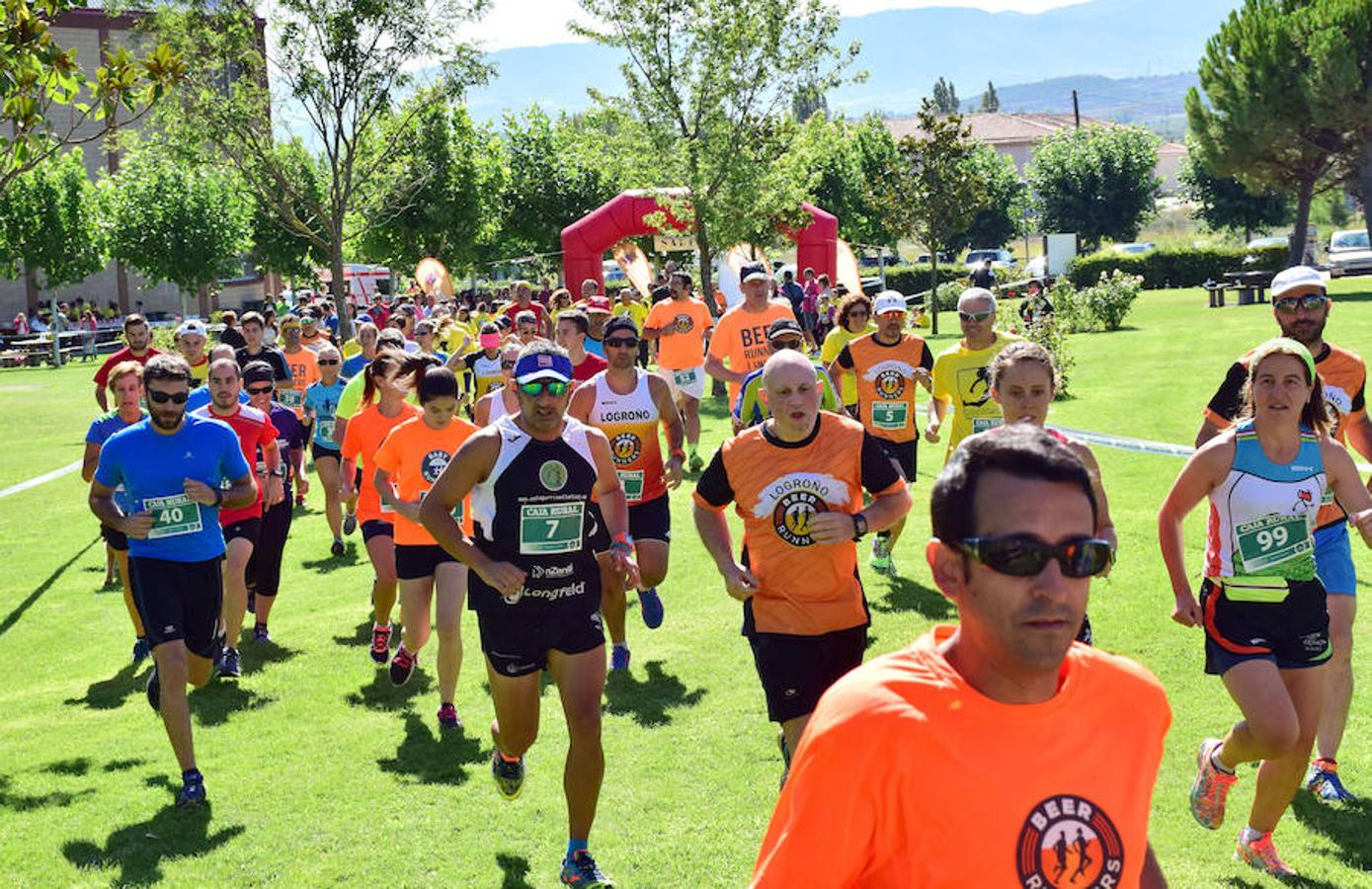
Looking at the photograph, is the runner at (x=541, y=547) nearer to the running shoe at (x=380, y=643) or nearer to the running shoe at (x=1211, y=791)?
the running shoe at (x=1211, y=791)

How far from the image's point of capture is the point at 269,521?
34.8 ft

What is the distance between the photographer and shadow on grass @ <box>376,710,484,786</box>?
780 centimetres

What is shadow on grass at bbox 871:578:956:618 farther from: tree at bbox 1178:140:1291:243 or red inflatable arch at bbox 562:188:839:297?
tree at bbox 1178:140:1291:243

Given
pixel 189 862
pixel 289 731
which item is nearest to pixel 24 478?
pixel 289 731

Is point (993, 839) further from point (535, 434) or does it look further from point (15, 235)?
point (15, 235)

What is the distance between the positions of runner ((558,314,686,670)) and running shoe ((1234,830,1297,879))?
14.9ft

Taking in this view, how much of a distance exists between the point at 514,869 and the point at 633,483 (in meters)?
3.59

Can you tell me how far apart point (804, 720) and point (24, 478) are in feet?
61.1

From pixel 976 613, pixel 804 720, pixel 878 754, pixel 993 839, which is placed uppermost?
pixel 976 613

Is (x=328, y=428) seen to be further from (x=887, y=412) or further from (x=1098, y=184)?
(x=1098, y=184)

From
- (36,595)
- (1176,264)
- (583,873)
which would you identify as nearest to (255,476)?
(583,873)

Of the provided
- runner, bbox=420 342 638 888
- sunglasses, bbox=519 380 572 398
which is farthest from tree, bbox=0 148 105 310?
sunglasses, bbox=519 380 572 398

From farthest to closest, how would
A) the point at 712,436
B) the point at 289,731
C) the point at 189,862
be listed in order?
the point at 712,436 → the point at 289,731 → the point at 189,862

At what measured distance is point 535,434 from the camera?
637 cm
